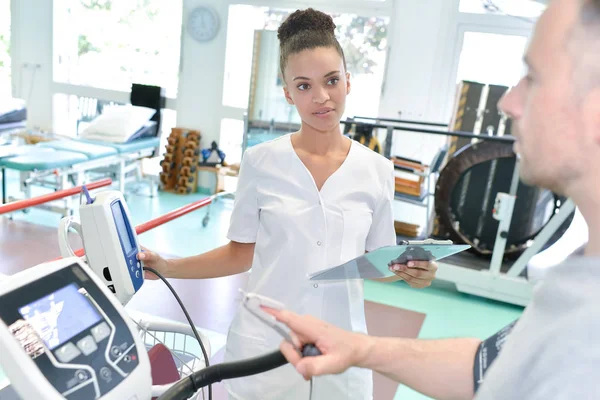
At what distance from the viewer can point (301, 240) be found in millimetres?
1369

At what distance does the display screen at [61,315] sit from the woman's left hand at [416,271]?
2.28ft

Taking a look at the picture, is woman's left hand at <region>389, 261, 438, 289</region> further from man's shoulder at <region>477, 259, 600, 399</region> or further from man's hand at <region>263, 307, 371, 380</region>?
man's shoulder at <region>477, 259, 600, 399</region>

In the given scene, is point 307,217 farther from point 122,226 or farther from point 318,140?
point 122,226

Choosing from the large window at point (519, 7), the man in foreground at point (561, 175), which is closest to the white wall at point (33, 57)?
the large window at point (519, 7)

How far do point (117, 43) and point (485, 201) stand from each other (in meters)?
5.07

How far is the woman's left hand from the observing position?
1293 millimetres

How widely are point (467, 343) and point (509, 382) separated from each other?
13.0 inches

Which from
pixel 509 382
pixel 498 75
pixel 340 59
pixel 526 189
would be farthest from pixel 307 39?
pixel 498 75

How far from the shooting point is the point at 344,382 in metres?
1.38

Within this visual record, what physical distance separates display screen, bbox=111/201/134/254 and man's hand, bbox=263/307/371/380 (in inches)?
19.7

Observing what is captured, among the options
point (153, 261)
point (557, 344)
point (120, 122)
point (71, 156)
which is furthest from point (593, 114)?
point (120, 122)

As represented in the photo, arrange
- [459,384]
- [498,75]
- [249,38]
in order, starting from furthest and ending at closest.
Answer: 1. [249,38]
2. [498,75]
3. [459,384]

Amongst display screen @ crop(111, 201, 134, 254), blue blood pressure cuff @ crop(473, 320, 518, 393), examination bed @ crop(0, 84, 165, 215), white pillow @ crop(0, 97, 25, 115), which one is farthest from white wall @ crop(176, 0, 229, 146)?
blue blood pressure cuff @ crop(473, 320, 518, 393)

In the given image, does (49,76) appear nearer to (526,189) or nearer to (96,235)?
(526,189)
